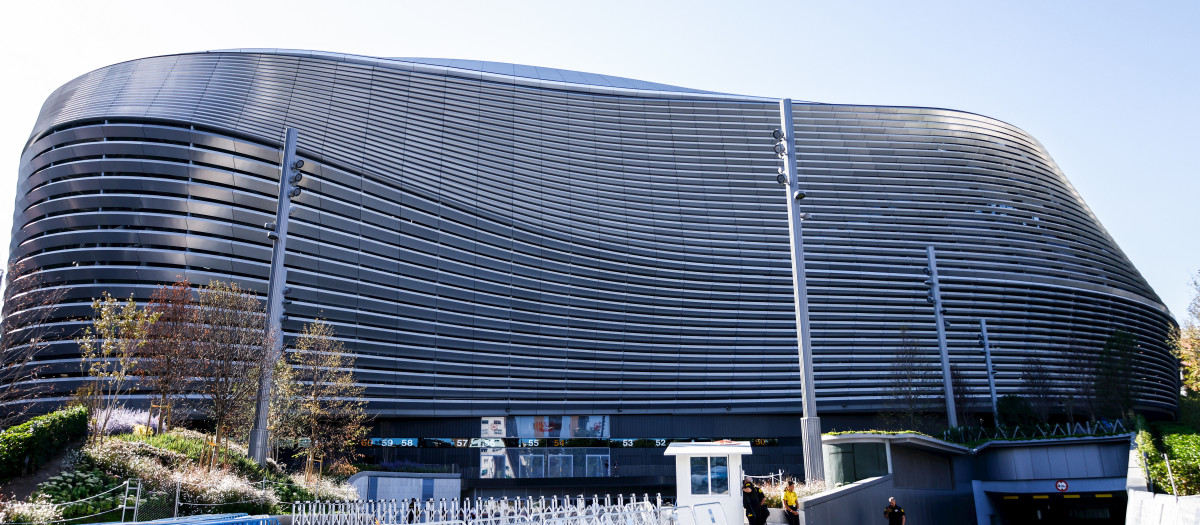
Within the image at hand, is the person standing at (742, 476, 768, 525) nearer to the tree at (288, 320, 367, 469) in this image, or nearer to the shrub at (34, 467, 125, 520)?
the shrub at (34, 467, 125, 520)

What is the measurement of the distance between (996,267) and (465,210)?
45.1 meters

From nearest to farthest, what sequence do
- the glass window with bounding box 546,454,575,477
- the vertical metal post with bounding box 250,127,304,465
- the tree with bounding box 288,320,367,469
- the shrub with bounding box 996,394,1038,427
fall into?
the vertical metal post with bounding box 250,127,304,465 < the tree with bounding box 288,320,367,469 < the shrub with bounding box 996,394,1038,427 < the glass window with bounding box 546,454,575,477

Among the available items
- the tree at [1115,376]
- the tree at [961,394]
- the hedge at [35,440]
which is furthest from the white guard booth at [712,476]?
the tree at [1115,376]

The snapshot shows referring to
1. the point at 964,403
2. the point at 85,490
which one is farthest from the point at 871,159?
the point at 85,490

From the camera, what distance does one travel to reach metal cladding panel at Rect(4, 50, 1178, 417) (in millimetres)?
45750

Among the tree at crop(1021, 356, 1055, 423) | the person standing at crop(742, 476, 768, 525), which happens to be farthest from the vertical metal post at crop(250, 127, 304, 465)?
the tree at crop(1021, 356, 1055, 423)

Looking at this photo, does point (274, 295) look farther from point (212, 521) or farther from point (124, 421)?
point (124, 421)

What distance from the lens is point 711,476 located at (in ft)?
57.3

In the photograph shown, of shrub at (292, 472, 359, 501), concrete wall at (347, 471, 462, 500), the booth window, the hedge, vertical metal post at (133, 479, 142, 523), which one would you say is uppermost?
the hedge

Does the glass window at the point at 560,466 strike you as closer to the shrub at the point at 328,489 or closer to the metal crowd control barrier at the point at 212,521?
the shrub at the point at 328,489

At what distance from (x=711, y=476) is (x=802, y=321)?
479cm

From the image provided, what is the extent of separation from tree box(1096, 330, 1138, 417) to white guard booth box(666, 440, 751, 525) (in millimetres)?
51709

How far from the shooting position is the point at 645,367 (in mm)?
59156

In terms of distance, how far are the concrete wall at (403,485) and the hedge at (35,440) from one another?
15.9 metres
